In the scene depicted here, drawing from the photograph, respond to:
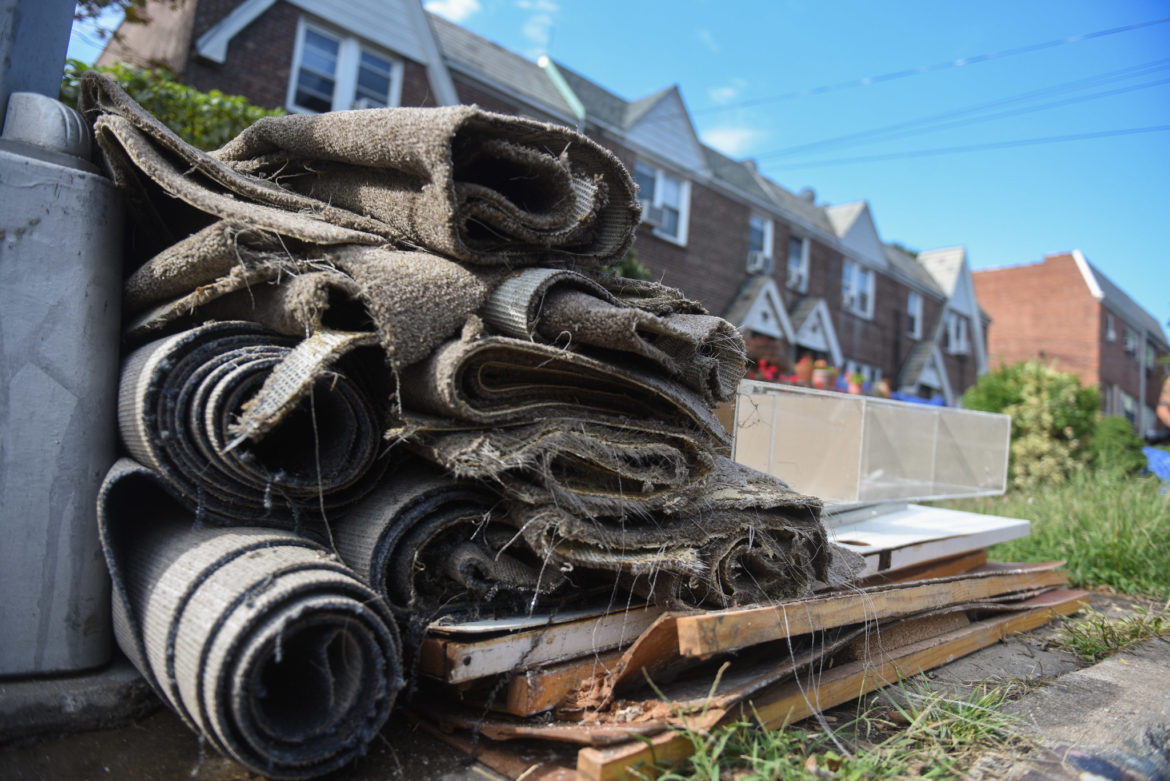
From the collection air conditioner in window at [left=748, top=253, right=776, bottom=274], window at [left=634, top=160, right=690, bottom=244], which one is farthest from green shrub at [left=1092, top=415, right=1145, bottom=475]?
window at [left=634, top=160, right=690, bottom=244]

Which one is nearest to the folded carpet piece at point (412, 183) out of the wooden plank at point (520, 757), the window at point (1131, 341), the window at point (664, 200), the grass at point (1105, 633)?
the wooden plank at point (520, 757)

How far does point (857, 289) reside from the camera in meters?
20.9

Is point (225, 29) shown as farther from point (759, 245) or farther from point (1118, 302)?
point (1118, 302)

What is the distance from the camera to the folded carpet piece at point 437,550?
6.52 ft

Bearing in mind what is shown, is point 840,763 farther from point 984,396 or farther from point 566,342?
point 984,396

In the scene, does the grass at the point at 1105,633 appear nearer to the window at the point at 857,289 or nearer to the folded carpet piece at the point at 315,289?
the folded carpet piece at the point at 315,289

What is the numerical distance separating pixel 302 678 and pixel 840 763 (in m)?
1.38

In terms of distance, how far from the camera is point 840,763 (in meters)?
1.93

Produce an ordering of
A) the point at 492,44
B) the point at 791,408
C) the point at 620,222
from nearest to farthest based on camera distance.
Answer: the point at 620,222
the point at 791,408
the point at 492,44

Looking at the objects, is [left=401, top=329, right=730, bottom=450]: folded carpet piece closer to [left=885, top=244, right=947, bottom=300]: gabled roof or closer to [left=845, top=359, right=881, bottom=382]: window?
[left=845, top=359, right=881, bottom=382]: window

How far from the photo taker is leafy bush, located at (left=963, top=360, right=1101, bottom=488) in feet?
34.6

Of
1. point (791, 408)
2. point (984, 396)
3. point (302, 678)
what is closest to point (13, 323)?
point (302, 678)

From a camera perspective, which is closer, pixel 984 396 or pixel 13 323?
pixel 13 323

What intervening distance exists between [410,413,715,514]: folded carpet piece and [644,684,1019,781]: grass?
2.15 feet
